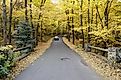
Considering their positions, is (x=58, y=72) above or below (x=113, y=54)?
below

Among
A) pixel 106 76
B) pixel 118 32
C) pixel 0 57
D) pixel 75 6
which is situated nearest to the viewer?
pixel 0 57

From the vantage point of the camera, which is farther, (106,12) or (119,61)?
(106,12)

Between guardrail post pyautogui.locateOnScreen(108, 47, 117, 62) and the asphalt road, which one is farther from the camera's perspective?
guardrail post pyautogui.locateOnScreen(108, 47, 117, 62)

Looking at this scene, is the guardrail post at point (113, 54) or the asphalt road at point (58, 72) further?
the guardrail post at point (113, 54)

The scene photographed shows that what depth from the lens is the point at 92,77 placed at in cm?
1071

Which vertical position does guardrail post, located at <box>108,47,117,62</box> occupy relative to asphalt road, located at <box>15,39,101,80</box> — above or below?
above

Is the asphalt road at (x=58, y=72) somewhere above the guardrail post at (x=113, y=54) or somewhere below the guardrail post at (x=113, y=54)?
below

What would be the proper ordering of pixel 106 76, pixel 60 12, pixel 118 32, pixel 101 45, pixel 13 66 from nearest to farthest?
1. pixel 106 76
2. pixel 13 66
3. pixel 118 32
4. pixel 101 45
5. pixel 60 12

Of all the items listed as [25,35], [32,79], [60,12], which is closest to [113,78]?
[32,79]

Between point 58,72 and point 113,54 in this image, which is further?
point 113,54

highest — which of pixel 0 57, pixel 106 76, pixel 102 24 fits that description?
pixel 102 24

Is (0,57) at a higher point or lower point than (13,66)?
higher

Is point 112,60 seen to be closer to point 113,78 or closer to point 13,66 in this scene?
point 113,78

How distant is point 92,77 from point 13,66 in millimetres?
4896
